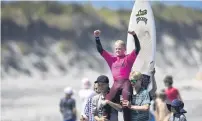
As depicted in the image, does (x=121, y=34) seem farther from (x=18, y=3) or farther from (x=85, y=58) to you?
(x=18, y=3)

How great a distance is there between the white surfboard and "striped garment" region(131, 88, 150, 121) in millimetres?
931

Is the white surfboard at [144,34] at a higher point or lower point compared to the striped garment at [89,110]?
higher

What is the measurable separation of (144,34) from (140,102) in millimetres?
1543

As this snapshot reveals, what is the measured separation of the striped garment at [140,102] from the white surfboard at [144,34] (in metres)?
0.93

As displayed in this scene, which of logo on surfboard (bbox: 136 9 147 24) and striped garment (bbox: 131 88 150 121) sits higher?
logo on surfboard (bbox: 136 9 147 24)

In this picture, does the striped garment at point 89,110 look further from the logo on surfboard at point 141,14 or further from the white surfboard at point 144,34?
the logo on surfboard at point 141,14

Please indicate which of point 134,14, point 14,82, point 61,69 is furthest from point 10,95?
point 134,14

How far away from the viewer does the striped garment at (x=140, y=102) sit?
727 cm

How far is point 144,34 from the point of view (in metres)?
8.56

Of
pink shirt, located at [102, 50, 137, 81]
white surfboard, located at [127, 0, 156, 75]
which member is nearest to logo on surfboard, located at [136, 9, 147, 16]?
white surfboard, located at [127, 0, 156, 75]

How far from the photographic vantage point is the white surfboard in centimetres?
834

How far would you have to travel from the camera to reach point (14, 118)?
61.3ft

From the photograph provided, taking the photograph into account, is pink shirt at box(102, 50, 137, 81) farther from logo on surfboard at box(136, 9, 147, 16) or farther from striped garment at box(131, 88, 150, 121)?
logo on surfboard at box(136, 9, 147, 16)

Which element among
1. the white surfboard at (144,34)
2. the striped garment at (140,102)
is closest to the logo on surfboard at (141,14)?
the white surfboard at (144,34)
